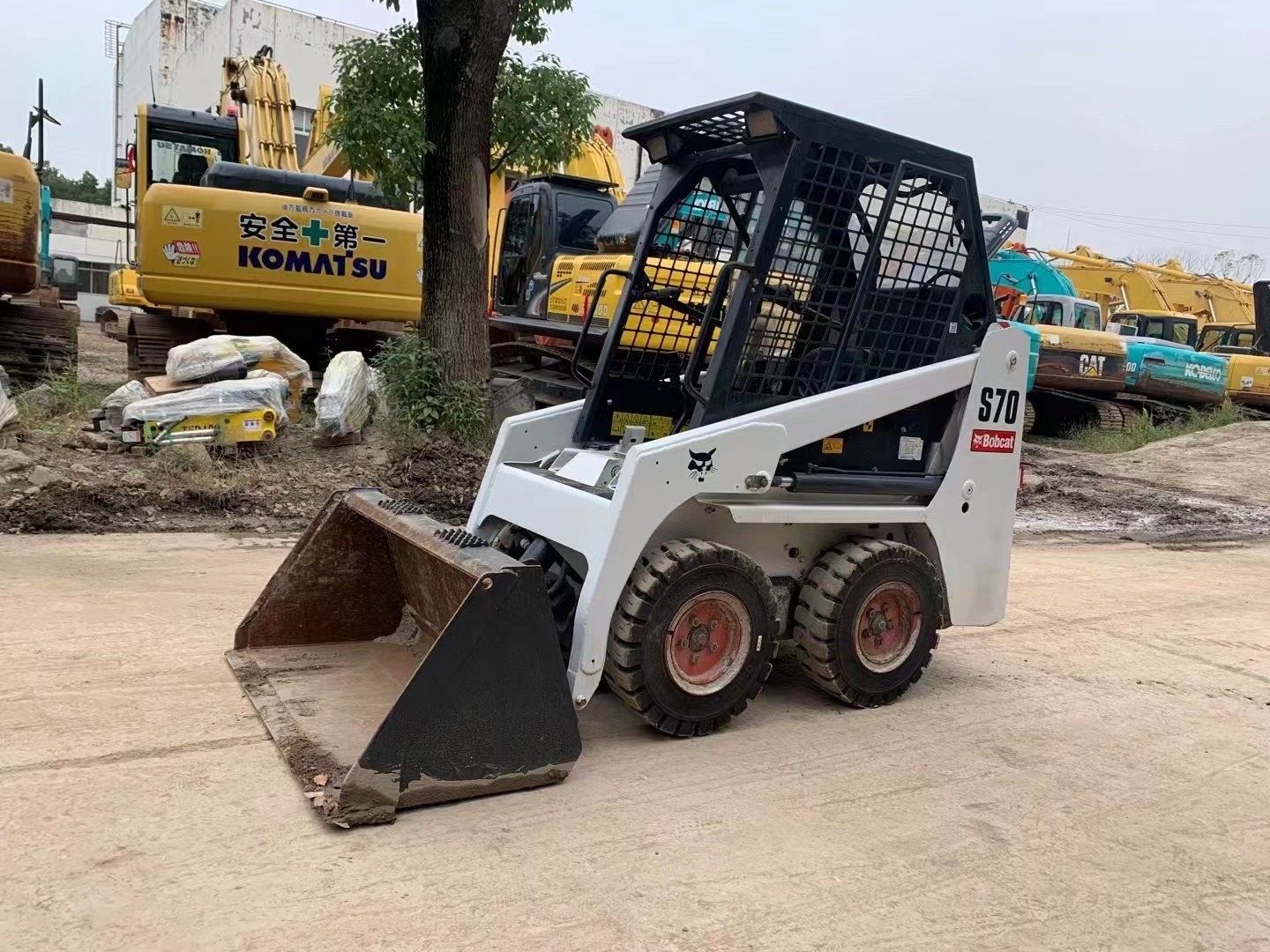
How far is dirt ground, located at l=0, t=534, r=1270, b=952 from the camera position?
2.53 m

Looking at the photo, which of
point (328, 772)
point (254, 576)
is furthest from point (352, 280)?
point (328, 772)

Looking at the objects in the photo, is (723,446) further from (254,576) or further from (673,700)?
(254,576)

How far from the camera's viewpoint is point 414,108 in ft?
28.8

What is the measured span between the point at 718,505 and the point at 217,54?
30.9 metres

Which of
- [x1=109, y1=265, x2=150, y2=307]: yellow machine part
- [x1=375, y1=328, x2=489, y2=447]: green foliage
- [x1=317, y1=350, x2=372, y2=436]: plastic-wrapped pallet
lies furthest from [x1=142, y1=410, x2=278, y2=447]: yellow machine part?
[x1=109, y1=265, x2=150, y2=307]: yellow machine part

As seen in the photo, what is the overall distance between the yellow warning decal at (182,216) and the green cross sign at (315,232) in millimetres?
906

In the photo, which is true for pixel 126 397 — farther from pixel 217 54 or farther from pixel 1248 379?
pixel 217 54

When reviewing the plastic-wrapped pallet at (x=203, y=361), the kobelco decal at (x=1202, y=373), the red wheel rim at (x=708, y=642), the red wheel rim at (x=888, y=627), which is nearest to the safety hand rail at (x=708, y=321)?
the red wheel rim at (x=708, y=642)

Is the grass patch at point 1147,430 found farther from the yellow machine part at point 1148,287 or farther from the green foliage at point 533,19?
the green foliage at point 533,19

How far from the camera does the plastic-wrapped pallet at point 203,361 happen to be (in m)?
7.95

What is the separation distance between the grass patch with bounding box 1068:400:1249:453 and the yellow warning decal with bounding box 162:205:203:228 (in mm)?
12135

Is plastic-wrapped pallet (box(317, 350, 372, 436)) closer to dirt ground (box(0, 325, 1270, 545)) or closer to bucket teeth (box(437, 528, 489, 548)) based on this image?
dirt ground (box(0, 325, 1270, 545))

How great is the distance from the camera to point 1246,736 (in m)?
4.14

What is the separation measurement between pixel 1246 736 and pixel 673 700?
91.6 inches
